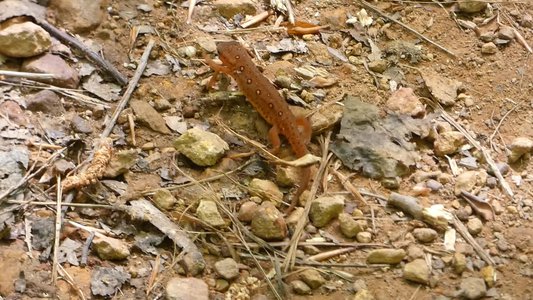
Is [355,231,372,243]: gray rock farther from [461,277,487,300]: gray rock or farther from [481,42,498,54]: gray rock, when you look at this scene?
[481,42,498,54]: gray rock

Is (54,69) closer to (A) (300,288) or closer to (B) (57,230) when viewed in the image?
(B) (57,230)

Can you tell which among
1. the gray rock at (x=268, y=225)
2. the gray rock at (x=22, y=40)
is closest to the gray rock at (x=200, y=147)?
the gray rock at (x=268, y=225)

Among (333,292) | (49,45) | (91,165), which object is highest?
(49,45)

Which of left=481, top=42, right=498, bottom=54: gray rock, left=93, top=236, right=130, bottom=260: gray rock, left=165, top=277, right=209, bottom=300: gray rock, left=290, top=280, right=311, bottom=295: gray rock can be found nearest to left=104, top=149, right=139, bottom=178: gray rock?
left=93, top=236, right=130, bottom=260: gray rock

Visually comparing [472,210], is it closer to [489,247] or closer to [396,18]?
[489,247]

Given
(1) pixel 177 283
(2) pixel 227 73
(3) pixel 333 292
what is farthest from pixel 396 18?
(1) pixel 177 283

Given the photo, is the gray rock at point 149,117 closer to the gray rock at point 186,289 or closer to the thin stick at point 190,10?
the thin stick at point 190,10
